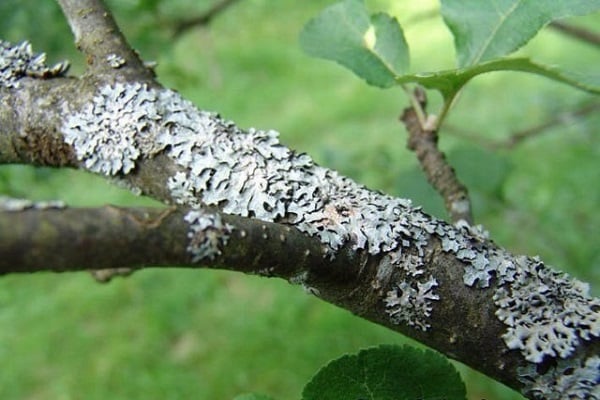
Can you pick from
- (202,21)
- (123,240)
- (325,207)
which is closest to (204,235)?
(123,240)

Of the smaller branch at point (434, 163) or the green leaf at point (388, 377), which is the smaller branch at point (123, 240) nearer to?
the green leaf at point (388, 377)

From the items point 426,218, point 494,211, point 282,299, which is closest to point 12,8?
point 426,218

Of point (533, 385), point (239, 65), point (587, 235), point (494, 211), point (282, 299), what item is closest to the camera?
point (533, 385)

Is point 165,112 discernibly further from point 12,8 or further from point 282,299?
point 282,299

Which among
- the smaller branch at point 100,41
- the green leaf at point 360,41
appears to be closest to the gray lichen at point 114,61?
the smaller branch at point 100,41

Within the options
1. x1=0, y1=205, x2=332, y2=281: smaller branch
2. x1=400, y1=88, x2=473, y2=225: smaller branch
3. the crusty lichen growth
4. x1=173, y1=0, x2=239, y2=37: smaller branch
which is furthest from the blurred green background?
x1=0, y1=205, x2=332, y2=281: smaller branch

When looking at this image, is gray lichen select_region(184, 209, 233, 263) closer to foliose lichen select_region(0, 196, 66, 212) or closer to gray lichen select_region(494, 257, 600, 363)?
foliose lichen select_region(0, 196, 66, 212)
